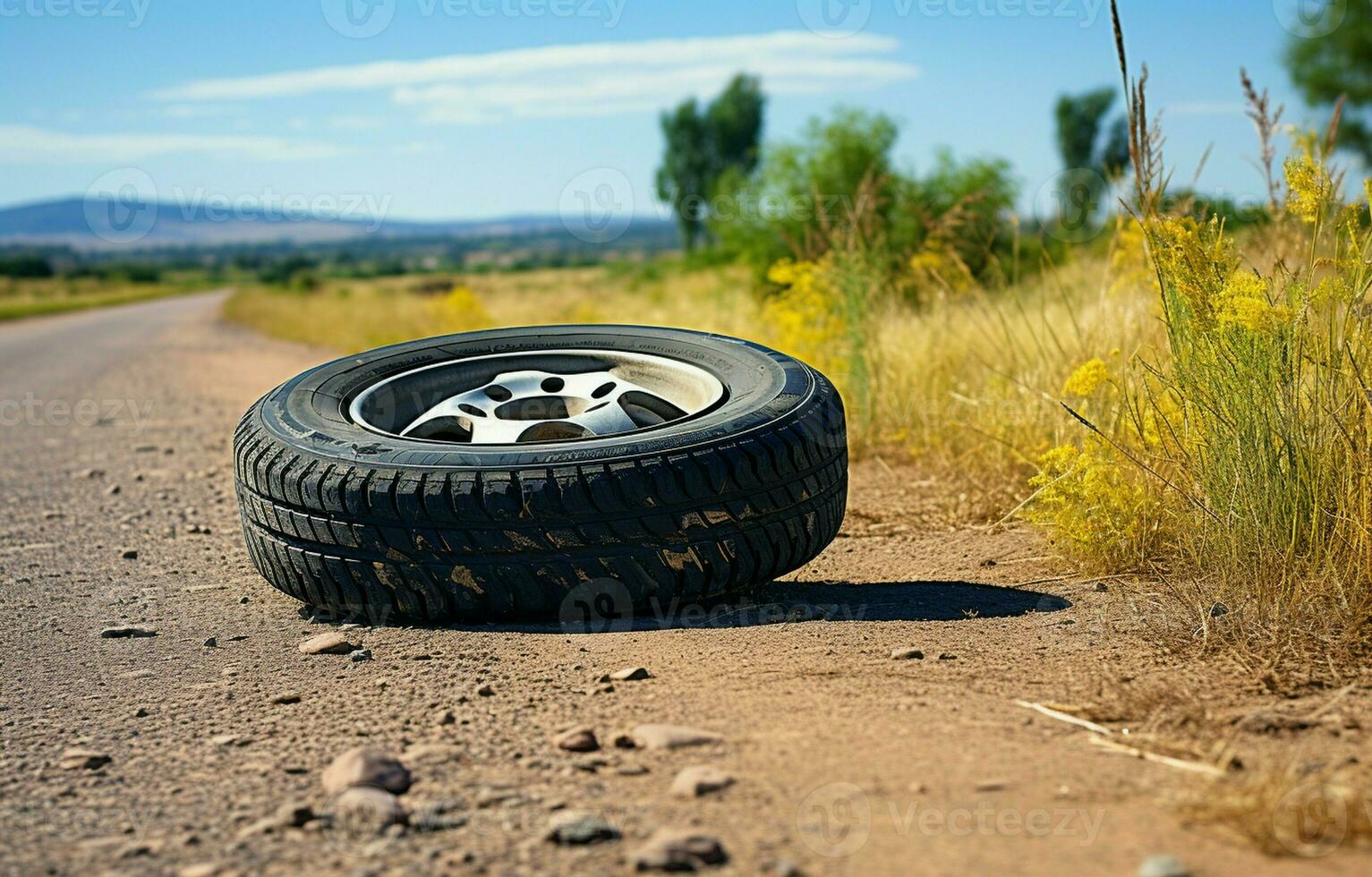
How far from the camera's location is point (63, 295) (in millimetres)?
47188

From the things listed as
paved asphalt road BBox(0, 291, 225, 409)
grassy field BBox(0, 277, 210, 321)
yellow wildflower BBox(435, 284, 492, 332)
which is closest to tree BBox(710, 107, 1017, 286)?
yellow wildflower BBox(435, 284, 492, 332)

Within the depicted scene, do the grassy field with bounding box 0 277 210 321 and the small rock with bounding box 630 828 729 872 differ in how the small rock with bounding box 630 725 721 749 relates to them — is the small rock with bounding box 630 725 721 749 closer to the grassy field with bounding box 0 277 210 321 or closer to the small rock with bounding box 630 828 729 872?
the small rock with bounding box 630 828 729 872

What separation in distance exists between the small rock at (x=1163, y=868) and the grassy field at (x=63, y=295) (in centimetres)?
3006

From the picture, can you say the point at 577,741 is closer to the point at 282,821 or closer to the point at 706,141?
the point at 282,821

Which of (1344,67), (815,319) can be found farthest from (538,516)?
(1344,67)

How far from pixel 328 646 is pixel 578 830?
4.75 ft

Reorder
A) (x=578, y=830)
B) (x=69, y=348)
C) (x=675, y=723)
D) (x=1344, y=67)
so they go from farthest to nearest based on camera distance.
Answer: (x=1344, y=67), (x=69, y=348), (x=675, y=723), (x=578, y=830)

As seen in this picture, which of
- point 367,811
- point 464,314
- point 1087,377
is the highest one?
point 1087,377

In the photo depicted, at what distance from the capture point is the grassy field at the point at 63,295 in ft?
100.0

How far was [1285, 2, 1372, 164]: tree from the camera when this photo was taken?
28047 millimetres

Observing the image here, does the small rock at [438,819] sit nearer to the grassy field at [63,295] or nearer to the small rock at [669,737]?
the small rock at [669,737]

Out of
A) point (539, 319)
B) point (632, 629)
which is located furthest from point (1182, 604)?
point (539, 319)

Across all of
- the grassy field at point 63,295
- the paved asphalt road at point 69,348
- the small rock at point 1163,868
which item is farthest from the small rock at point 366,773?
the grassy field at point 63,295

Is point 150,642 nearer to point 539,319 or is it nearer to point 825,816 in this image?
point 825,816
